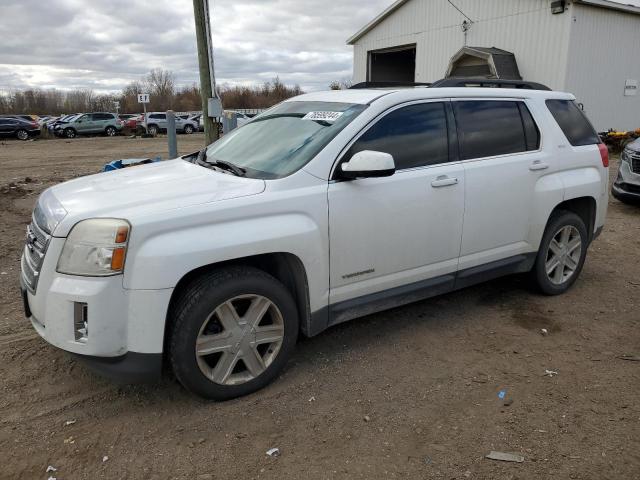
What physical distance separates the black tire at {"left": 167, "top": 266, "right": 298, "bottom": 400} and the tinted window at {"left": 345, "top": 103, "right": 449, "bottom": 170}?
1.03 m

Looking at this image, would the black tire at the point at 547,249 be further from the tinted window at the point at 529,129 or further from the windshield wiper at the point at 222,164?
the windshield wiper at the point at 222,164

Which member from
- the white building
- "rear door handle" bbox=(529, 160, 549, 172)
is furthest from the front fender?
the white building

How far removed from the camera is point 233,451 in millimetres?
2738

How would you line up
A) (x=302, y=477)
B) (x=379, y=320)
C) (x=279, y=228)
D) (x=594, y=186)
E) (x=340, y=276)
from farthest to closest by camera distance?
(x=594, y=186)
(x=379, y=320)
(x=340, y=276)
(x=279, y=228)
(x=302, y=477)

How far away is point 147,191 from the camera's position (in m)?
3.15

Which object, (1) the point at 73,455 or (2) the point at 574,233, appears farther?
(2) the point at 574,233

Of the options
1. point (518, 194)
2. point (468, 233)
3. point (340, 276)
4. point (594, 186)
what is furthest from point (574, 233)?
point (340, 276)

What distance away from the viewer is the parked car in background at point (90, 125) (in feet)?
109

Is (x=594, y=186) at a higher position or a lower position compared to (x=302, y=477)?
higher

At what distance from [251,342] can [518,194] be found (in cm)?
248

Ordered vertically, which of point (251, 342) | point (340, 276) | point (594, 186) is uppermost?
point (594, 186)

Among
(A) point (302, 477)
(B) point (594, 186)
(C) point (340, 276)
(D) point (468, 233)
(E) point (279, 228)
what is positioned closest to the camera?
(A) point (302, 477)

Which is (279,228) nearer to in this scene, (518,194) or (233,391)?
(233,391)

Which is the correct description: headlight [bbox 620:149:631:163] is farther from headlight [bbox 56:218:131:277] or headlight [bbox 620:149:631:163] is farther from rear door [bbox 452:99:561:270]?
headlight [bbox 56:218:131:277]
